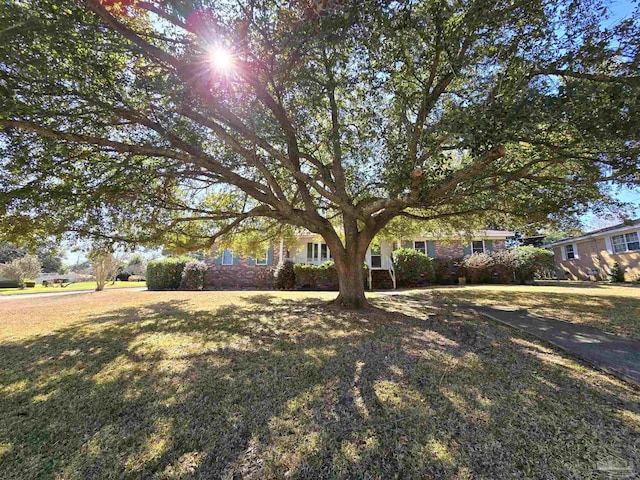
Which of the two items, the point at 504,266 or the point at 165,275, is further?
the point at 165,275

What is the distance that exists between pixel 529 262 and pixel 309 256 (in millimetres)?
12678

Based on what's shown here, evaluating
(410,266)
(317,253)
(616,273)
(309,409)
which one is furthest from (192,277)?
(616,273)

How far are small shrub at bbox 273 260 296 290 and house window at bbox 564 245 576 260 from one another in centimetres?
2098

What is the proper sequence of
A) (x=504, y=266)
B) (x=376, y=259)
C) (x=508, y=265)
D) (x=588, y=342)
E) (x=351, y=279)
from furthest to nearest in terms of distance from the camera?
(x=376, y=259) < (x=504, y=266) < (x=508, y=265) < (x=351, y=279) < (x=588, y=342)

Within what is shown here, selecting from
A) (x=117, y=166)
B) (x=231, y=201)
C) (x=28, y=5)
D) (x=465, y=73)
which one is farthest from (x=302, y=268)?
(x=28, y=5)

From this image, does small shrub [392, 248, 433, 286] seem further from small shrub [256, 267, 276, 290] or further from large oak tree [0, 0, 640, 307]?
large oak tree [0, 0, 640, 307]

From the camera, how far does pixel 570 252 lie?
22.2m

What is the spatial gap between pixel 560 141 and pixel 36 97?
31.2 ft

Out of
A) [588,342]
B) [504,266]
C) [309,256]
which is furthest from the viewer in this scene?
[309,256]

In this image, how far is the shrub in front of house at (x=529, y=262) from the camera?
51.5 ft

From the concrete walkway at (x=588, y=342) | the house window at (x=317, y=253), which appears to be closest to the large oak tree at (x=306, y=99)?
the concrete walkway at (x=588, y=342)

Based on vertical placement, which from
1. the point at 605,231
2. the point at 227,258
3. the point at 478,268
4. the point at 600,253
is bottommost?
the point at 478,268

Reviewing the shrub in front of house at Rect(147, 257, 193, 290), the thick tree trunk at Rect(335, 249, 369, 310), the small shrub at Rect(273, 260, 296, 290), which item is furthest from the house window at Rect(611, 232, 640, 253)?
the shrub in front of house at Rect(147, 257, 193, 290)

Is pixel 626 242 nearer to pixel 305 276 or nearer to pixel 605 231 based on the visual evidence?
pixel 605 231
